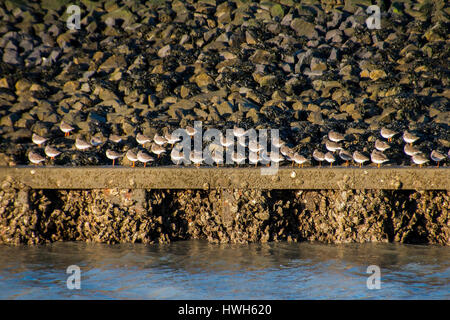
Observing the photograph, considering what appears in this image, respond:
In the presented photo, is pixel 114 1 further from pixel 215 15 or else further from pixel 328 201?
pixel 328 201

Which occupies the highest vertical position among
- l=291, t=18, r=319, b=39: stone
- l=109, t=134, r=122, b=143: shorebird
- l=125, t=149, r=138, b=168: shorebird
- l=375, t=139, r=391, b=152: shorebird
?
l=291, t=18, r=319, b=39: stone

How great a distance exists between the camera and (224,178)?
1072cm

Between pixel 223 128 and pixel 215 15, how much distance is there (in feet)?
22.7

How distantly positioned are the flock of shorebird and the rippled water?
1644 millimetres

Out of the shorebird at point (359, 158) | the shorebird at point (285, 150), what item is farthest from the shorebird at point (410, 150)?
the shorebird at point (285, 150)

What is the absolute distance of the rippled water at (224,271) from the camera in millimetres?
8852

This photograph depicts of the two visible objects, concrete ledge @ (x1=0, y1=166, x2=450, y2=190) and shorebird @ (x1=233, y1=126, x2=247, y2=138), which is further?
shorebird @ (x1=233, y1=126, x2=247, y2=138)

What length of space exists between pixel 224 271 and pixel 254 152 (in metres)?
2.89

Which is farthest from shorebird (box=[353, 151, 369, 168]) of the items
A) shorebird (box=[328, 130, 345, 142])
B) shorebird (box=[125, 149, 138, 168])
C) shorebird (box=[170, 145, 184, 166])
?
shorebird (box=[125, 149, 138, 168])

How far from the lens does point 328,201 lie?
11078 millimetres

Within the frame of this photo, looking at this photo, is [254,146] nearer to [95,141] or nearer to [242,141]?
[242,141]

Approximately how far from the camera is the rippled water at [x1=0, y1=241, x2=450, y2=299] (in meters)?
8.85

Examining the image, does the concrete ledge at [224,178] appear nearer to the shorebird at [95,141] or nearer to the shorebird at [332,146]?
the shorebird at [332,146]

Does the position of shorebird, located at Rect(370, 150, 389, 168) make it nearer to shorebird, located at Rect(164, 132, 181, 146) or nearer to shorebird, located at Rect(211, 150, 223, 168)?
shorebird, located at Rect(211, 150, 223, 168)
